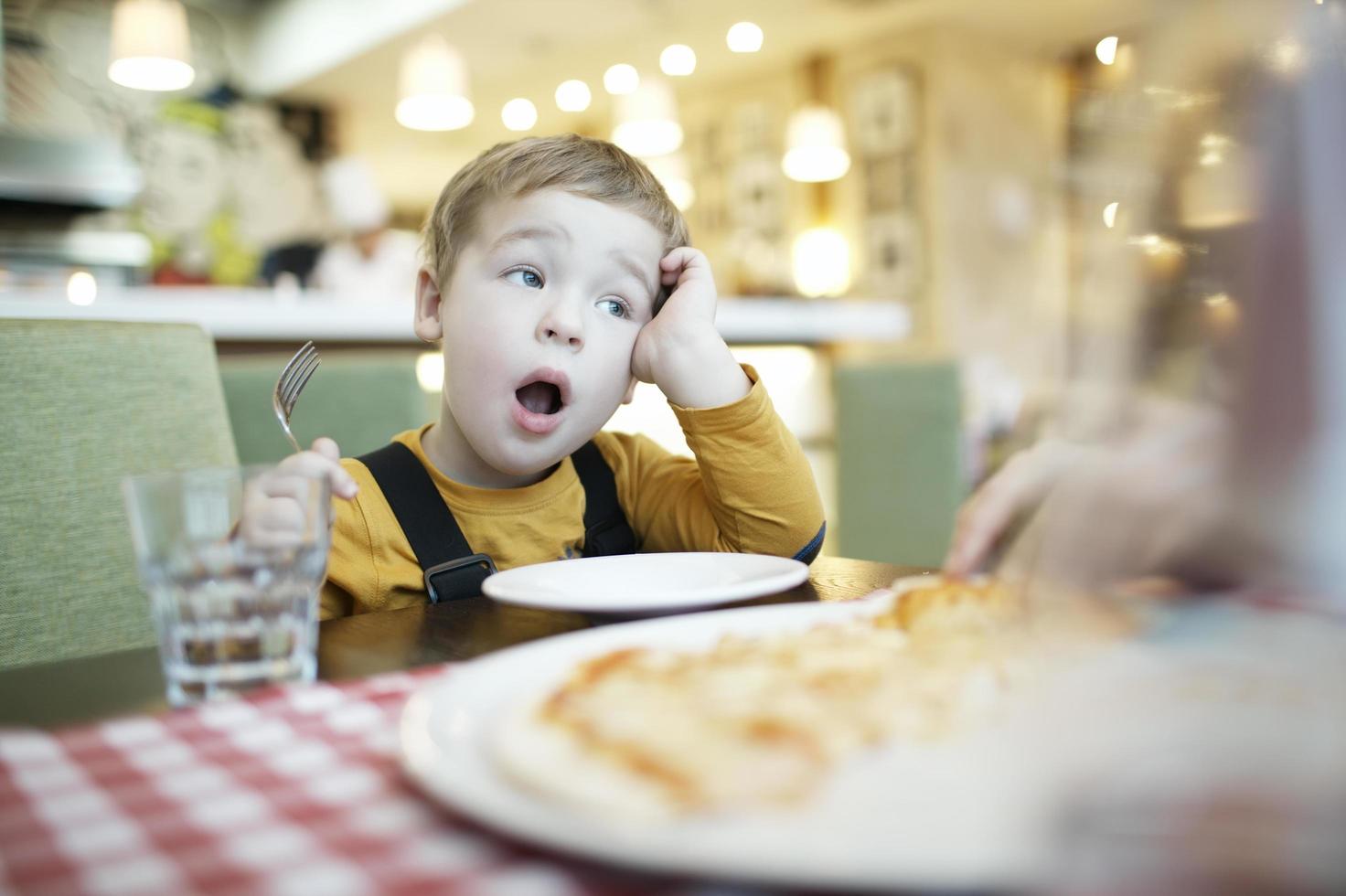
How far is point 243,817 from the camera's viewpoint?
0.34 m

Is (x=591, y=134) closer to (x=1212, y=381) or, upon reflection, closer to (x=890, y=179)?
(x=890, y=179)

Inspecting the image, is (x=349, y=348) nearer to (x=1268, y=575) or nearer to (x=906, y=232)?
(x=1268, y=575)

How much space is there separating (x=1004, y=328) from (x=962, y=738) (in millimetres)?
5974

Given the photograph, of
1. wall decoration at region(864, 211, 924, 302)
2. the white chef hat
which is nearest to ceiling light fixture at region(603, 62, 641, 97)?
the white chef hat

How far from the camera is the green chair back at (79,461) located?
970 mm

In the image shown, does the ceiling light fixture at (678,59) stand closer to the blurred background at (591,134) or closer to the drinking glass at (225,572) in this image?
the blurred background at (591,134)

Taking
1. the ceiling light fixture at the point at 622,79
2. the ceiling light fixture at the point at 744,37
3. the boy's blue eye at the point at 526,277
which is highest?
the ceiling light fixture at the point at 744,37

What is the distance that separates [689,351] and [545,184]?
0.70 feet

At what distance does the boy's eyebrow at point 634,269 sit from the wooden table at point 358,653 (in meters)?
0.38

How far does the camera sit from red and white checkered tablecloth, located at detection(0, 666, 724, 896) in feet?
0.95

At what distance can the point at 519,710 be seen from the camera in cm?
40

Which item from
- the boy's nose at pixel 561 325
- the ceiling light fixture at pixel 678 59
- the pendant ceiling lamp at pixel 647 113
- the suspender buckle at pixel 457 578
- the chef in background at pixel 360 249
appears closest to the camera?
the suspender buckle at pixel 457 578

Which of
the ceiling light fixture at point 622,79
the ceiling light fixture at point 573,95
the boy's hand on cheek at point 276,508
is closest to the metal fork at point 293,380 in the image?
the boy's hand on cheek at point 276,508

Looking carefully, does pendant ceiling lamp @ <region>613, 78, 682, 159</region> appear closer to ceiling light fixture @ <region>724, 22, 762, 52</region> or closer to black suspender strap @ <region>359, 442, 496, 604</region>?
ceiling light fixture @ <region>724, 22, 762, 52</region>
